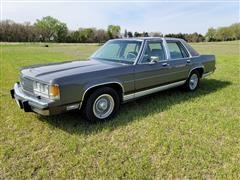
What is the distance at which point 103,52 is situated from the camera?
561 cm

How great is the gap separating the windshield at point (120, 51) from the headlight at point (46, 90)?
174cm

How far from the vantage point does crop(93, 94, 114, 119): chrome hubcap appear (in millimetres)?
4418

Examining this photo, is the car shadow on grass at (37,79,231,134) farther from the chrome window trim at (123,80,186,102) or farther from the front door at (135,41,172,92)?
the front door at (135,41,172,92)

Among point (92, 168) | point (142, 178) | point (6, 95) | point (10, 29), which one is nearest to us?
point (142, 178)

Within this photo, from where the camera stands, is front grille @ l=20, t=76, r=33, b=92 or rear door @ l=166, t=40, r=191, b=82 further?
rear door @ l=166, t=40, r=191, b=82

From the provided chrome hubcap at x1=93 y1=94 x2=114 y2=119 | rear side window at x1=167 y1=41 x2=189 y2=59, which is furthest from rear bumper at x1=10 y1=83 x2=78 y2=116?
rear side window at x1=167 y1=41 x2=189 y2=59

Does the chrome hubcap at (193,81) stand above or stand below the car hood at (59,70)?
below

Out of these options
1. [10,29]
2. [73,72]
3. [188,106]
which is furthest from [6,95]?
[10,29]

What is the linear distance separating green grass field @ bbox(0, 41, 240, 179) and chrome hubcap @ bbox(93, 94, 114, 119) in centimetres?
22

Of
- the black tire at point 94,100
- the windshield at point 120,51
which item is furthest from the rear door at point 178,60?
the black tire at point 94,100

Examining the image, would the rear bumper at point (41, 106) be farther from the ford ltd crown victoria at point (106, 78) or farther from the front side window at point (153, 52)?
the front side window at point (153, 52)

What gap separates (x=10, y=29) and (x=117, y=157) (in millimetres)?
90821

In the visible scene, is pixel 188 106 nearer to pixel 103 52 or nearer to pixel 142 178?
pixel 103 52

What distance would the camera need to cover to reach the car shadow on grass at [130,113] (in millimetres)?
4254
